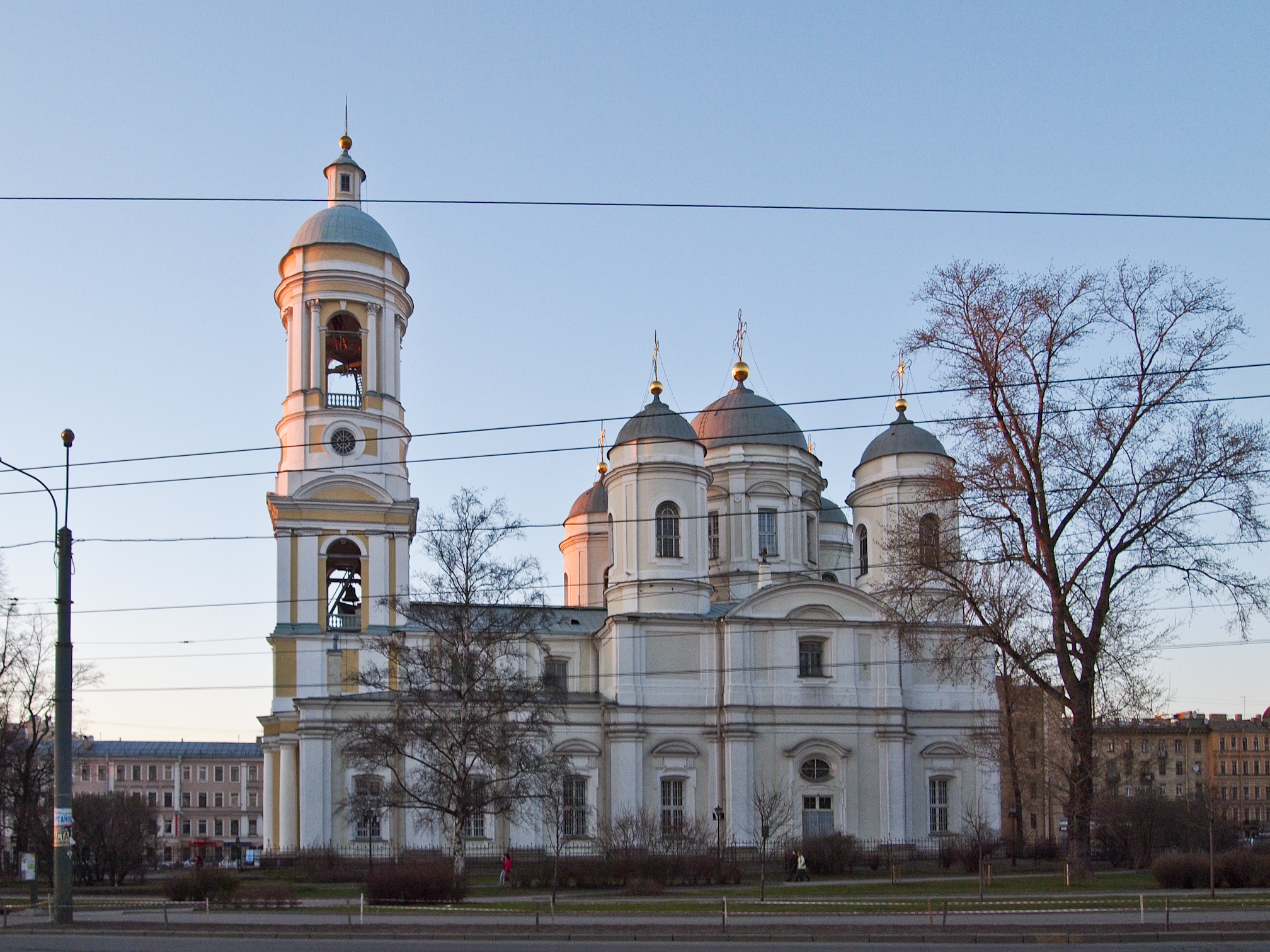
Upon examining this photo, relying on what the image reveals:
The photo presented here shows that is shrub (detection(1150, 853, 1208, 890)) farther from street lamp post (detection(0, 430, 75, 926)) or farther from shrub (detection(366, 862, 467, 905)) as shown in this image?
street lamp post (detection(0, 430, 75, 926))


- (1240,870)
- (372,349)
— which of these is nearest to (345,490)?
(372,349)

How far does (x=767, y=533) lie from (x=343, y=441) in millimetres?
16105

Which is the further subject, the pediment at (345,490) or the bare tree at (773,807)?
the pediment at (345,490)

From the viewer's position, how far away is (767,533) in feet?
180

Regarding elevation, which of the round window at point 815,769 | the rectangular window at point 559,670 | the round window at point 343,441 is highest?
the round window at point 343,441

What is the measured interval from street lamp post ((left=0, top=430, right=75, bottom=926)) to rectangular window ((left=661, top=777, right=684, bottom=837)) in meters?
25.5

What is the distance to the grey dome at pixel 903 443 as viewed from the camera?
178ft

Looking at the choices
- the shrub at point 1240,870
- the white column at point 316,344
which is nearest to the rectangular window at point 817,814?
the shrub at point 1240,870

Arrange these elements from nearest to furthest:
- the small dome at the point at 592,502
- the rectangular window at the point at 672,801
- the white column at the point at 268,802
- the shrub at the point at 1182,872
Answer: the shrub at the point at 1182,872
the white column at the point at 268,802
the rectangular window at the point at 672,801
the small dome at the point at 592,502

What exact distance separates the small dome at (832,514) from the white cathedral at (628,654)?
1126 cm

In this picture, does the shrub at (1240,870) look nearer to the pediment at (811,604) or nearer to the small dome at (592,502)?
the pediment at (811,604)

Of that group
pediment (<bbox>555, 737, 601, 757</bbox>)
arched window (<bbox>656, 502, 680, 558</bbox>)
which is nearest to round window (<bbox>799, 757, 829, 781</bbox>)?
pediment (<bbox>555, 737, 601, 757</bbox>)

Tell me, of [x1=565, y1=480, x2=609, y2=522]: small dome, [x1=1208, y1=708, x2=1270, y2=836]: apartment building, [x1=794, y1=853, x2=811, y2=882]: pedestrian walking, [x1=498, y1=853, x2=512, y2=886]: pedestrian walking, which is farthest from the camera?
[x1=1208, y1=708, x2=1270, y2=836]: apartment building

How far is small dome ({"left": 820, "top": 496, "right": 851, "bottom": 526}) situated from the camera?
206ft
